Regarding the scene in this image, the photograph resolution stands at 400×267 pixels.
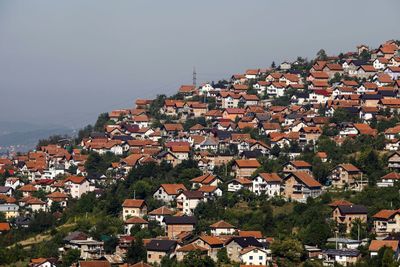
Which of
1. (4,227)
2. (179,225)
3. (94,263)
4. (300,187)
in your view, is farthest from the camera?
(4,227)

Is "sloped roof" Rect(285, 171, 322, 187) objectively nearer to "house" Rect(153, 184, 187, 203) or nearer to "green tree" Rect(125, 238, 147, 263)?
"house" Rect(153, 184, 187, 203)

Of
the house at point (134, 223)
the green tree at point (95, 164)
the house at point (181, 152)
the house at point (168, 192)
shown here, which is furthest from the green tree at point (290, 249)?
the green tree at point (95, 164)

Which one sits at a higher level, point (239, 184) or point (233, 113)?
point (233, 113)

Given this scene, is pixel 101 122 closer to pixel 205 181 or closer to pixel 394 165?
pixel 205 181

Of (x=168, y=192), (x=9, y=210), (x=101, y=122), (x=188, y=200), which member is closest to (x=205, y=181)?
(x=168, y=192)

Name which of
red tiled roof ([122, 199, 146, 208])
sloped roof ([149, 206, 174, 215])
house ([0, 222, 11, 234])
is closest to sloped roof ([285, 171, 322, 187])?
sloped roof ([149, 206, 174, 215])

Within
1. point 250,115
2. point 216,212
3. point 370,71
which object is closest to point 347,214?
point 216,212
